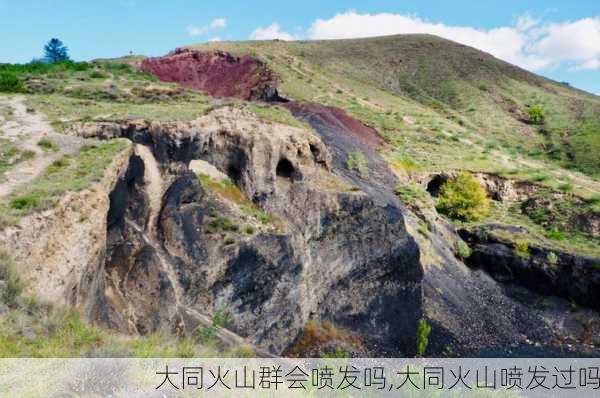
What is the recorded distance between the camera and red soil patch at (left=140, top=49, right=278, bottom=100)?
44125mm

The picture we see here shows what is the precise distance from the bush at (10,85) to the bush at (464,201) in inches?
931

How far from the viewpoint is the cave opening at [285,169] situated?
19891 millimetres

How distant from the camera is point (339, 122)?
2956cm

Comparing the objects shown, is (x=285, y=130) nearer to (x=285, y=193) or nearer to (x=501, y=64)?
(x=285, y=193)

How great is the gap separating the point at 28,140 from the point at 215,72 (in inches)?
1376

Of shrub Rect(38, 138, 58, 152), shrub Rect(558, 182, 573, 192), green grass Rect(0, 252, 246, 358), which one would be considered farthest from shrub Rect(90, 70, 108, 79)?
shrub Rect(558, 182, 573, 192)

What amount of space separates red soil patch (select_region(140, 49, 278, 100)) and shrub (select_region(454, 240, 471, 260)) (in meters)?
23.9

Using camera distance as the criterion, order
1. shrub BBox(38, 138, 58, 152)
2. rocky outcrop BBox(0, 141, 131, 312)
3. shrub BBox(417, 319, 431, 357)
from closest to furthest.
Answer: rocky outcrop BBox(0, 141, 131, 312)
shrub BBox(38, 138, 58, 152)
shrub BBox(417, 319, 431, 357)

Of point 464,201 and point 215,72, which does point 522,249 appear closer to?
point 464,201

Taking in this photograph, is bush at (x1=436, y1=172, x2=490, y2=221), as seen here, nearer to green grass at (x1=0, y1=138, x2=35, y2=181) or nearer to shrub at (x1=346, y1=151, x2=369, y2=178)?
shrub at (x1=346, y1=151, x2=369, y2=178)

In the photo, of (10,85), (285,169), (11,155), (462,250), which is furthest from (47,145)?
(462,250)

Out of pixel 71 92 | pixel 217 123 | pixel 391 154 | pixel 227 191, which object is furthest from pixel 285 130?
pixel 71 92

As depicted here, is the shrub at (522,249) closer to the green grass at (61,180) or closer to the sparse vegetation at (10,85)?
the green grass at (61,180)

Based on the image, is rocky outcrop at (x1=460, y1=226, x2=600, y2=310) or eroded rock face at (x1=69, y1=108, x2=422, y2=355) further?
rocky outcrop at (x1=460, y1=226, x2=600, y2=310)
